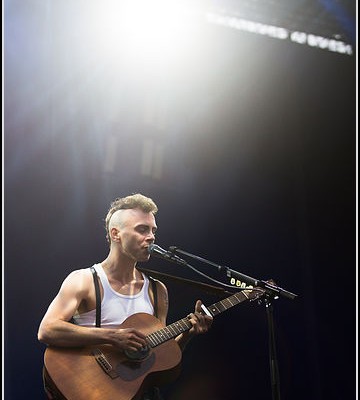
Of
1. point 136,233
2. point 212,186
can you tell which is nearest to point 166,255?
point 136,233

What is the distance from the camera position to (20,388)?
3.12 metres

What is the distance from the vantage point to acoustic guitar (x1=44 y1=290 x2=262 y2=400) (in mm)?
2293

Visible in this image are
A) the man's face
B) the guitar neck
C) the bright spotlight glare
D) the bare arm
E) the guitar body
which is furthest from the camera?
the bright spotlight glare

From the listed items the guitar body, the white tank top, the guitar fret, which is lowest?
the guitar body

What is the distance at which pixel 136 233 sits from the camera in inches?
113

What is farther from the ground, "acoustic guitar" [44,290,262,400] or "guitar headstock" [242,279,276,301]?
"guitar headstock" [242,279,276,301]

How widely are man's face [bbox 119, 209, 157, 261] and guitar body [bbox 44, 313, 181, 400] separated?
0.41m

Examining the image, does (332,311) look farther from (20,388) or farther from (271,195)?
(20,388)

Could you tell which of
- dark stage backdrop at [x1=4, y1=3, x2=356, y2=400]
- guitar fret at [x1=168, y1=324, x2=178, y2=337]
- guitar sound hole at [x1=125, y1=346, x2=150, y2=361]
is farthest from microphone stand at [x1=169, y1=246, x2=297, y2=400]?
dark stage backdrop at [x1=4, y1=3, x2=356, y2=400]

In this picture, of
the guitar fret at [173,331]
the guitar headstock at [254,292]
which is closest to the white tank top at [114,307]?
the guitar fret at [173,331]

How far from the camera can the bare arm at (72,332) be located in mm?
2404

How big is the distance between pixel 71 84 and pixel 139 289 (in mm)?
1625

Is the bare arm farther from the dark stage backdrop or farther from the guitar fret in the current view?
the dark stage backdrop

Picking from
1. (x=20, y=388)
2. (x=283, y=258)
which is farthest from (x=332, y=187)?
(x=20, y=388)
